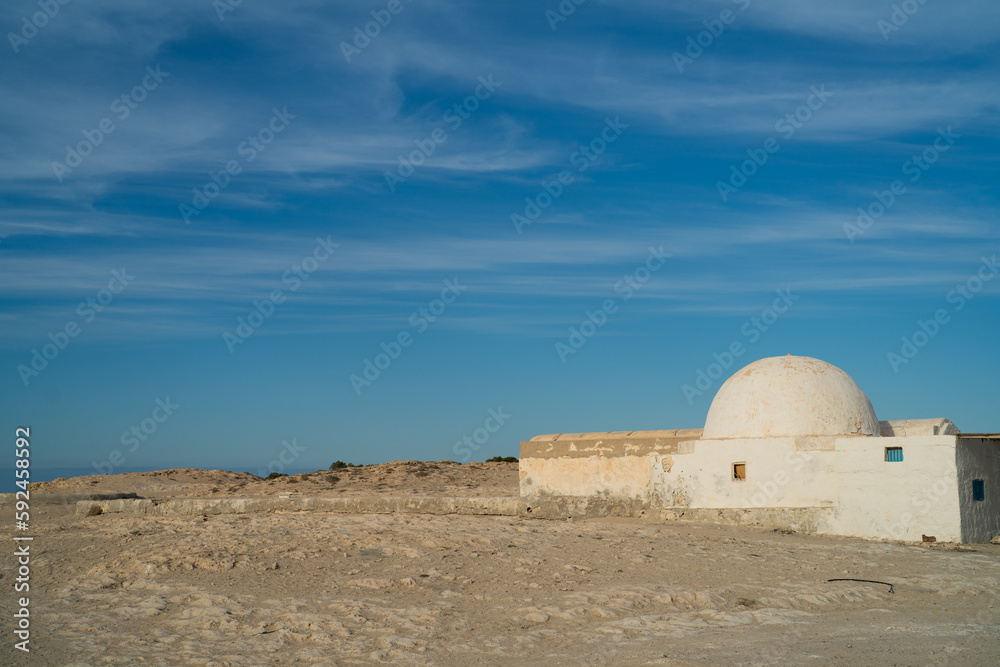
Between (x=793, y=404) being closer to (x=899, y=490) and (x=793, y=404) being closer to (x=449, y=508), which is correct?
(x=899, y=490)

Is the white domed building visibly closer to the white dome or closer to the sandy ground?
the white dome

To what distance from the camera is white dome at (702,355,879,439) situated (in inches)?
547

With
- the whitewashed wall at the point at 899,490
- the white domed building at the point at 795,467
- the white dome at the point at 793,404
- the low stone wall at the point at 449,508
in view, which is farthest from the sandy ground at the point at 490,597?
the white dome at the point at 793,404

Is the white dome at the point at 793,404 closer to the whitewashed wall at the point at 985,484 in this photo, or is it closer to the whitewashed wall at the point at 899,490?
the whitewashed wall at the point at 899,490

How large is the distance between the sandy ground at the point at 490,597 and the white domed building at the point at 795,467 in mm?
614

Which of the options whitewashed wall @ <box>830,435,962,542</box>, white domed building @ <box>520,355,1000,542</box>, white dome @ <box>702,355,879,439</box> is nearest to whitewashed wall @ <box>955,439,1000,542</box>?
white domed building @ <box>520,355,1000,542</box>

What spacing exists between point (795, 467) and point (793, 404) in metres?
1.12

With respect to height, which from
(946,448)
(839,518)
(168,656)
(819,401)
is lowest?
(168,656)

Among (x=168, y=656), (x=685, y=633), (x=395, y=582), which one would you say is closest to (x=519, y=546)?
(x=395, y=582)

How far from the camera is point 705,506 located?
14336 millimetres

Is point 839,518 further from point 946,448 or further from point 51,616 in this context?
point 51,616

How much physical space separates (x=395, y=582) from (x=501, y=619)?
1.75 metres

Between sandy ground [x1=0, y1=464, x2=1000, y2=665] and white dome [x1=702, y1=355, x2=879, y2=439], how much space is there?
191cm

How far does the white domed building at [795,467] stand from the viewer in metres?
12.8
